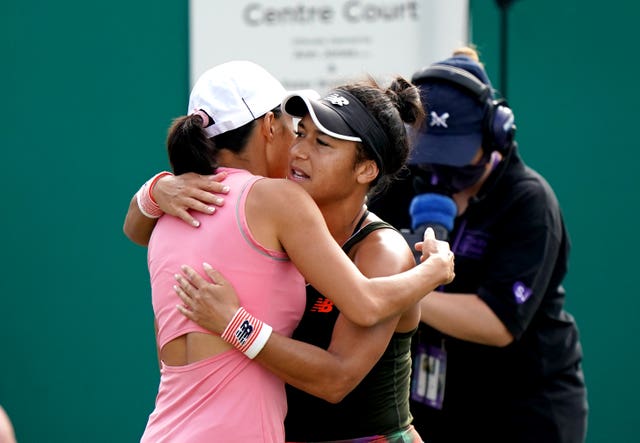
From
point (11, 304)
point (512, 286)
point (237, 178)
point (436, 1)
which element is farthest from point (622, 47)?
point (11, 304)

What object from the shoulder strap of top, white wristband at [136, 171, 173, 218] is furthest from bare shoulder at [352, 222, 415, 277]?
white wristband at [136, 171, 173, 218]

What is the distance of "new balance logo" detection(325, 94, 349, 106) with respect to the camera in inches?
88.7

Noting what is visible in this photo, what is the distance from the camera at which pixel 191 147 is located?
7.25 ft

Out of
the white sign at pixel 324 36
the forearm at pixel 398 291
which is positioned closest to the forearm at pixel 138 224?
the forearm at pixel 398 291

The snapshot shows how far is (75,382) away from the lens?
497 centimetres

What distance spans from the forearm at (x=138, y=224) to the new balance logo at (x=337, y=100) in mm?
533

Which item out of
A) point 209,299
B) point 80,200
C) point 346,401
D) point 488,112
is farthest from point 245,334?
point 80,200

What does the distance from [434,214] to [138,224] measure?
3.18 ft

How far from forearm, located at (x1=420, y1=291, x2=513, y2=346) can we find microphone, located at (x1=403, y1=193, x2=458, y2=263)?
19cm

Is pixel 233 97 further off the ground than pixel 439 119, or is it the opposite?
pixel 233 97

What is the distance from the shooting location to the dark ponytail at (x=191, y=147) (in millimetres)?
2186

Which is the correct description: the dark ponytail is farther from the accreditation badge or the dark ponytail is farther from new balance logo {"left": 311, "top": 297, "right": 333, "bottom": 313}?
the accreditation badge

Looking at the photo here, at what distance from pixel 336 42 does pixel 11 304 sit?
6.98 feet

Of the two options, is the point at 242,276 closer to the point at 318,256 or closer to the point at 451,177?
the point at 318,256
